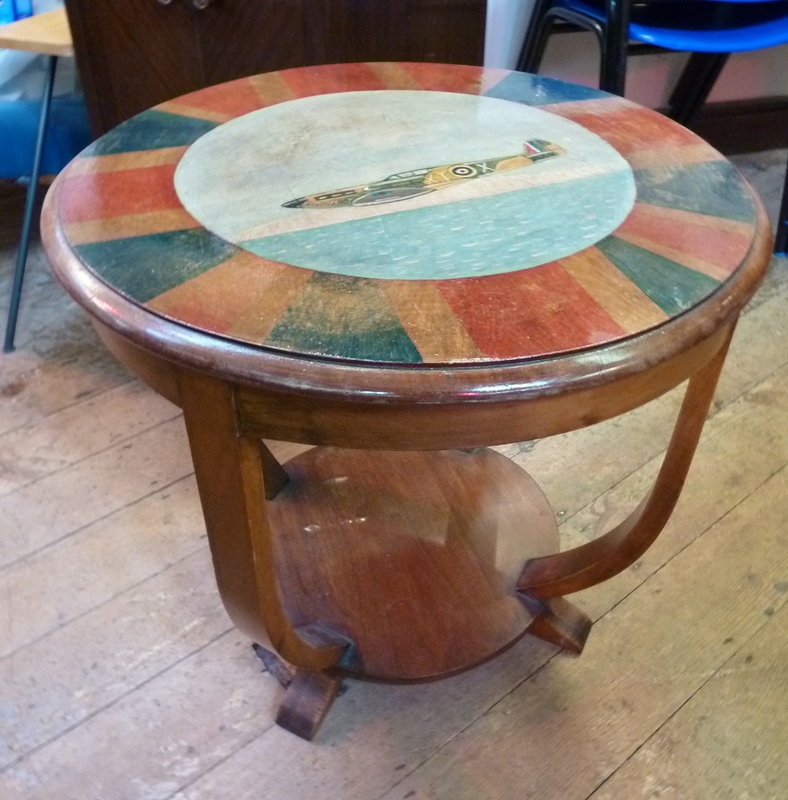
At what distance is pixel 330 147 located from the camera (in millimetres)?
780

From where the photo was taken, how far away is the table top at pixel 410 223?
0.52 meters

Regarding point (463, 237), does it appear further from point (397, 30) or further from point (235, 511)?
point (397, 30)

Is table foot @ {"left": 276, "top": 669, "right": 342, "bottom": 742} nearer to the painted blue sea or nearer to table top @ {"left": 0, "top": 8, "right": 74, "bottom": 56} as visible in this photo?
the painted blue sea

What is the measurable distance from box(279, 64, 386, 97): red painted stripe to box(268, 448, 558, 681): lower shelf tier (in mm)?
520

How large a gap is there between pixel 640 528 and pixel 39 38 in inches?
47.5

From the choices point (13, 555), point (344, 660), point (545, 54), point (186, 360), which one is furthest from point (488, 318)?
point (545, 54)

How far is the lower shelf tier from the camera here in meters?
0.90

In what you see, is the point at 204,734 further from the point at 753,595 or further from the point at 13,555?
the point at 753,595

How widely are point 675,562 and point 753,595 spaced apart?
0.11 meters

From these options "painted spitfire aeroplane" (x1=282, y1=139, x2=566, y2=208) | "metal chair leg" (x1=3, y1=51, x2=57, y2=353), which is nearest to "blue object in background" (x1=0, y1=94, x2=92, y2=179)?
"metal chair leg" (x1=3, y1=51, x2=57, y2=353)

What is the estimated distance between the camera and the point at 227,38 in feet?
4.28

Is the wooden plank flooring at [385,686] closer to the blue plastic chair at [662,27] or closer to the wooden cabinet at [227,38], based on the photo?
the wooden cabinet at [227,38]

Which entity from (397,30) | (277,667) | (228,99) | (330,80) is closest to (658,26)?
(397,30)

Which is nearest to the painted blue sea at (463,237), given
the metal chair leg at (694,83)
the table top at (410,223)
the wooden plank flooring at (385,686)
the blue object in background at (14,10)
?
the table top at (410,223)
